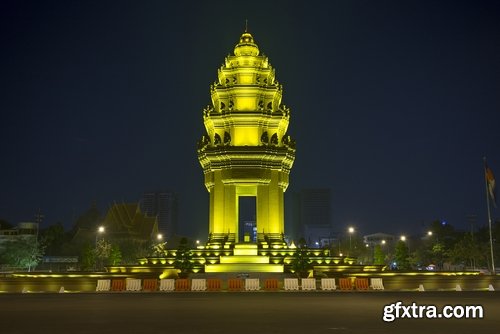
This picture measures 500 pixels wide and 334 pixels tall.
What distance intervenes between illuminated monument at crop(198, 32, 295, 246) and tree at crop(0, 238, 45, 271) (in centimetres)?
3576

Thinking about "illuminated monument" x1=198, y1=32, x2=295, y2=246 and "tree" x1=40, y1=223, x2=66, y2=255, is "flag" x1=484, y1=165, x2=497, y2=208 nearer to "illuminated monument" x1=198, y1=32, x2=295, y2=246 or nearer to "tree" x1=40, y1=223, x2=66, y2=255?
"illuminated monument" x1=198, y1=32, x2=295, y2=246

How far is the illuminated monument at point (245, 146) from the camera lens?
47.6 m

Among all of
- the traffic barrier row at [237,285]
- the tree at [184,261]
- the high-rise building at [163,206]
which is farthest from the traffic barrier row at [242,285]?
the high-rise building at [163,206]

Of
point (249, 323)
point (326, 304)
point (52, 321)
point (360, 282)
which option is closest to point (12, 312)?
point (52, 321)

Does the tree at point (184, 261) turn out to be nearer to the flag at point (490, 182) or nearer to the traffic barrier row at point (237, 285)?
the traffic barrier row at point (237, 285)

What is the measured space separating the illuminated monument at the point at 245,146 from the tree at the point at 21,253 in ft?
117

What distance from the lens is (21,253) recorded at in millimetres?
71750

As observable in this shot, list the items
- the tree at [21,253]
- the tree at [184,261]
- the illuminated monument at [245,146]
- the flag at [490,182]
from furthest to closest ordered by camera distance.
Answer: the tree at [21,253] → the illuminated monument at [245,146] → the flag at [490,182] → the tree at [184,261]

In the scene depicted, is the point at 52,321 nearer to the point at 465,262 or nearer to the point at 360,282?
the point at 360,282

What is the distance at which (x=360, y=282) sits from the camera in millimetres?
33406

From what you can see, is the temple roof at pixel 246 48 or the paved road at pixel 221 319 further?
the temple roof at pixel 246 48

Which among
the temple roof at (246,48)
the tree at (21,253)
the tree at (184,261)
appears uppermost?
the temple roof at (246,48)

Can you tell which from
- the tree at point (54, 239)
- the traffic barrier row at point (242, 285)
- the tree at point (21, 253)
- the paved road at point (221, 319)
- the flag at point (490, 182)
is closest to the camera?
the paved road at point (221, 319)

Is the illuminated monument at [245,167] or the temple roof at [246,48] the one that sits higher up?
the temple roof at [246,48]
